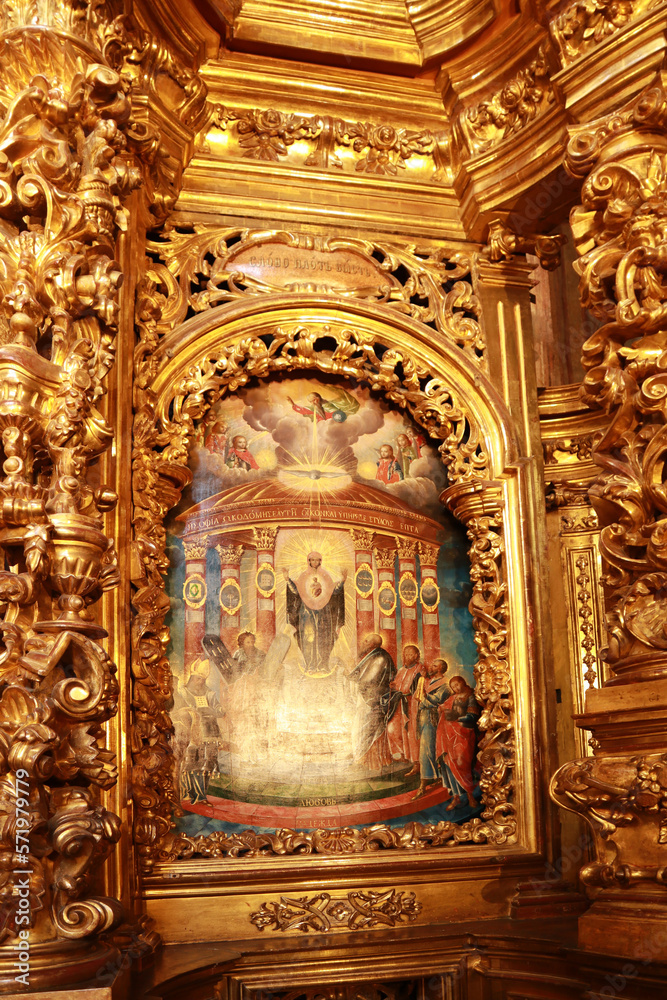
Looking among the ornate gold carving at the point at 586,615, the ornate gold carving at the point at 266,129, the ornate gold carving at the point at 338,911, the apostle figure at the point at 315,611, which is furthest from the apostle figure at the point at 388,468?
the ornate gold carving at the point at 338,911

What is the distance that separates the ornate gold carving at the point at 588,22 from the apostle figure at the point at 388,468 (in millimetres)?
2046

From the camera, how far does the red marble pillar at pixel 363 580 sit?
17.1 ft

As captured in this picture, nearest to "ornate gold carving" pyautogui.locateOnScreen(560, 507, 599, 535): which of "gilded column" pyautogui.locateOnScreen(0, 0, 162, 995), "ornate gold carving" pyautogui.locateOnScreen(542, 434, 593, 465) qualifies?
"ornate gold carving" pyautogui.locateOnScreen(542, 434, 593, 465)

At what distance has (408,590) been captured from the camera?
5.33 metres

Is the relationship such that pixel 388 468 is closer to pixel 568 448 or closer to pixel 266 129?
pixel 568 448

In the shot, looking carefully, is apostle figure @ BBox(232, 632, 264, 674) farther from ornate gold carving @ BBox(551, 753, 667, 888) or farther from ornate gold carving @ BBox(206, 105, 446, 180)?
ornate gold carving @ BBox(206, 105, 446, 180)

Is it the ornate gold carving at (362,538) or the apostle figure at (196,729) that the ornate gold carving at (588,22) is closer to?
the ornate gold carving at (362,538)

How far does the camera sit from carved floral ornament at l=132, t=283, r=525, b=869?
4.58 metres

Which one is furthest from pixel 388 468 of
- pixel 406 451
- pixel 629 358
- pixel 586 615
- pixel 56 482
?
pixel 56 482

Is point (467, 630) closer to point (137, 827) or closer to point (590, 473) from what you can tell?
point (590, 473)

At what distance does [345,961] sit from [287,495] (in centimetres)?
217

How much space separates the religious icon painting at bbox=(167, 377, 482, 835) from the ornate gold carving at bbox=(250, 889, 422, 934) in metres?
A: 0.34

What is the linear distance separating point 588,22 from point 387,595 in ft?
9.29

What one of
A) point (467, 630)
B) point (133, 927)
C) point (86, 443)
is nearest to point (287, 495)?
point (467, 630)
